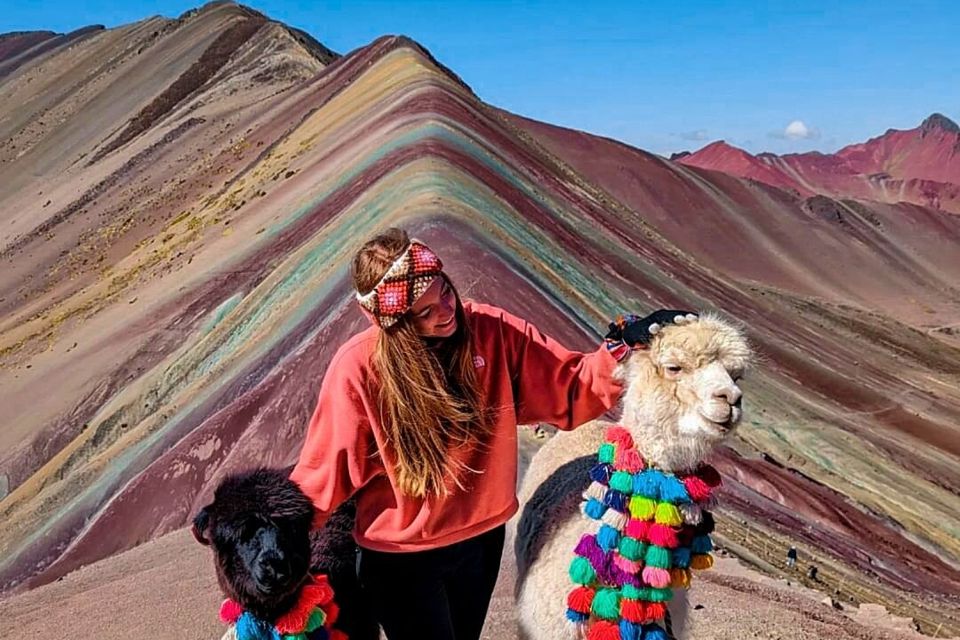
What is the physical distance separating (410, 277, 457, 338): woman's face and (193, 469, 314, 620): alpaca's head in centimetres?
65

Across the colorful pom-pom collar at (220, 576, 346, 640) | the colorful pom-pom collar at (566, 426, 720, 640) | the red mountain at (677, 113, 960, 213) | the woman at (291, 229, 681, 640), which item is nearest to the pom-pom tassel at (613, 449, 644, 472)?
the colorful pom-pom collar at (566, 426, 720, 640)

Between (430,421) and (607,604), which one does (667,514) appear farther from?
(430,421)

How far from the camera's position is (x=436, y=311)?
2.88 m

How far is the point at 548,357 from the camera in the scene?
3201mm

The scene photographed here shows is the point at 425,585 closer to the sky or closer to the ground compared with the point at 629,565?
closer to the ground

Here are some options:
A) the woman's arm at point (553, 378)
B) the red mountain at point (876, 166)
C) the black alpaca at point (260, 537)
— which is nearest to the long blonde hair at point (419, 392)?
the woman's arm at point (553, 378)

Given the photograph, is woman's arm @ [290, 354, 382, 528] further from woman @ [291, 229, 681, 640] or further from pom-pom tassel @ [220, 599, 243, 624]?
pom-pom tassel @ [220, 599, 243, 624]

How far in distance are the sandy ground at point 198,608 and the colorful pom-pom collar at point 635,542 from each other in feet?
4.35

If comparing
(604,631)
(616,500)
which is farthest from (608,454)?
(604,631)

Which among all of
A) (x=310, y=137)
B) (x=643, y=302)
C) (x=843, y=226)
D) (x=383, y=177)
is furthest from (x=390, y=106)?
(x=843, y=226)

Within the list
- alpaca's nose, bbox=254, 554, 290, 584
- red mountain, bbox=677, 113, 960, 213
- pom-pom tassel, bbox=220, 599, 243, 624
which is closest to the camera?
alpaca's nose, bbox=254, 554, 290, 584

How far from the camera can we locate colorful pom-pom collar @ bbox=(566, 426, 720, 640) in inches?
119

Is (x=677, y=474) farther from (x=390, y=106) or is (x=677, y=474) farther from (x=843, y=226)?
(x=843, y=226)

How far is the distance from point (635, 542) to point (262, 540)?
125 centimetres
